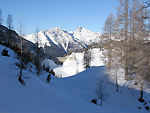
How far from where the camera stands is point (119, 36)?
14602 mm

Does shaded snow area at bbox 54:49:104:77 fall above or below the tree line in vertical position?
below

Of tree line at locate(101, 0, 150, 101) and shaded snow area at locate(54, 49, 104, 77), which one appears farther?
shaded snow area at locate(54, 49, 104, 77)

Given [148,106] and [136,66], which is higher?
[136,66]

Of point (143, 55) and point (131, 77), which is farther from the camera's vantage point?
point (131, 77)

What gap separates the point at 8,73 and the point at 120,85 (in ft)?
42.7

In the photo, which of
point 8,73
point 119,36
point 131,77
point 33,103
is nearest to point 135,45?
point 119,36

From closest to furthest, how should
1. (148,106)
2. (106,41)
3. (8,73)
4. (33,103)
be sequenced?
1. (33,103)
2. (8,73)
3. (148,106)
4. (106,41)

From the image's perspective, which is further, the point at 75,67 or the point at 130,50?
the point at 75,67

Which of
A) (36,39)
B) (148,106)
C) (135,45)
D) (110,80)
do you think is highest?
(36,39)

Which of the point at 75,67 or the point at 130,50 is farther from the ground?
the point at 130,50

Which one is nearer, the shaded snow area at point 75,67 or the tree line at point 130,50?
the tree line at point 130,50

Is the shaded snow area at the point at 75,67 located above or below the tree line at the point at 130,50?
below

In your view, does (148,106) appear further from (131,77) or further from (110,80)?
(110,80)

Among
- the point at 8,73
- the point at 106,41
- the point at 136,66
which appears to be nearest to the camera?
the point at 8,73
